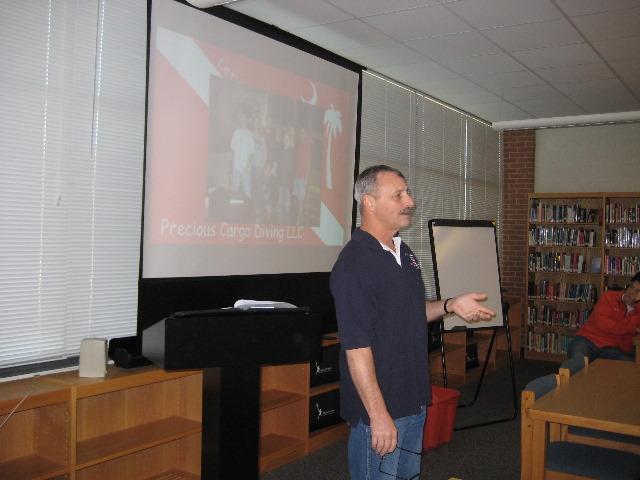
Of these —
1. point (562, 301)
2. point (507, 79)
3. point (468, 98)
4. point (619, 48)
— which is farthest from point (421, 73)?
point (562, 301)

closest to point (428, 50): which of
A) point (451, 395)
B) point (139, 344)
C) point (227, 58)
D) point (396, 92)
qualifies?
point (396, 92)

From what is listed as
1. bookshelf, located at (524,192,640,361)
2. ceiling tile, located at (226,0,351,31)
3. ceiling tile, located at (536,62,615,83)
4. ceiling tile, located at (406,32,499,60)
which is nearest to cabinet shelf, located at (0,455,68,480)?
ceiling tile, located at (226,0,351,31)

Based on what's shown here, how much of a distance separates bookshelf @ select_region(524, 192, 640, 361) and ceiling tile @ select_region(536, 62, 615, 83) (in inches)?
82.3

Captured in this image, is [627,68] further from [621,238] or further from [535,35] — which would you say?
[621,238]

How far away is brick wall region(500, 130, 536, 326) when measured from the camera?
307 inches

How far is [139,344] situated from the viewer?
10.4 feet

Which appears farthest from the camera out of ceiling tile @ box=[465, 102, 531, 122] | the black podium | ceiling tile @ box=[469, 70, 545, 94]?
ceiling tile @ box=[465, 102, 531, 122]

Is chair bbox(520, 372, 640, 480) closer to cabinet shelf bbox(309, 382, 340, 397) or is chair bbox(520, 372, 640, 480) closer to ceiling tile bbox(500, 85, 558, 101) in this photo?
cabinet shelf bbox(309, 382, 340, 397)

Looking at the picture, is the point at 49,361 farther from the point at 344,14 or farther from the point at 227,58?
the point at 344,14

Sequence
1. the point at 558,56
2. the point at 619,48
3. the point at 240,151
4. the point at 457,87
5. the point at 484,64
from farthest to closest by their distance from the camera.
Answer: the point at 457,87 < the point at 484,64 < the point at 558,56 < the point at 619,48 < the point at 240,151

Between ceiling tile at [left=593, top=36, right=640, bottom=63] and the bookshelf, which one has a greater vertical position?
ceiling tile at [left=593, top=36, right=640, bottom=63]

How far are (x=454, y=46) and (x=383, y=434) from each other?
3.52 meters

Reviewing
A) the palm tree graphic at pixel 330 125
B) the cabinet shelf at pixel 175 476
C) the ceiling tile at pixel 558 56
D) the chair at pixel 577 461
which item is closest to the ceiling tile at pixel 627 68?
the ceiling tile at pixel 558 56

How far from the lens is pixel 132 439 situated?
317 cm
